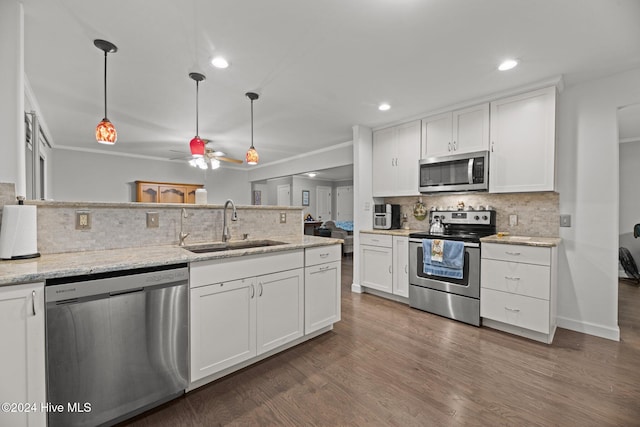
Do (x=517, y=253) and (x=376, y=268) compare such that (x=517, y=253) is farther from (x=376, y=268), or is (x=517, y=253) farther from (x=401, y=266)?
(x=376, y=268)

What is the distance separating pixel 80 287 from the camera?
137 cm

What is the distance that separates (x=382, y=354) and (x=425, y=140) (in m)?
2.62

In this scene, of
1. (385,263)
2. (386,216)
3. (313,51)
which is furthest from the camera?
(386,216)

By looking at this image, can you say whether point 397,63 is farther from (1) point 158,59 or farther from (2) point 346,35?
(1) point 158,59

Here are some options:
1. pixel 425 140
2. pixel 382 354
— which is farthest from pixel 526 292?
pixel 425 140

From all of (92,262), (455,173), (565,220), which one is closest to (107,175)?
(92,262)

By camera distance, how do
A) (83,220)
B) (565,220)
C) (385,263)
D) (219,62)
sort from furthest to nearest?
1. (385,263)
2. (565,220)
3. (219,62)
4. (83,220)

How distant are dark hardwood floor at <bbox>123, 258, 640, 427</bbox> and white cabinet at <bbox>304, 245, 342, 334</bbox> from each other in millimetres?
210

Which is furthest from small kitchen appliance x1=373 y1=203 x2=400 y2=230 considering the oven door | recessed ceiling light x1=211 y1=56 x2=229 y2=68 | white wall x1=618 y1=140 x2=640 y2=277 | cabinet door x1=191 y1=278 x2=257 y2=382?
white wall x1=618 y1=140 x2=640 y2=277

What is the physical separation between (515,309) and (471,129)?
1968 mm

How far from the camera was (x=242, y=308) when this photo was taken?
6.53 ft

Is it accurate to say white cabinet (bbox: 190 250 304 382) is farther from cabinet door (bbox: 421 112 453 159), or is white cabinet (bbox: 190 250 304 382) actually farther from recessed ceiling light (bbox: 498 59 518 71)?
recessed ceiling light (bbox: 498 59 518 71)

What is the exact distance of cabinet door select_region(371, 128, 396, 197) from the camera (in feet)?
13.0

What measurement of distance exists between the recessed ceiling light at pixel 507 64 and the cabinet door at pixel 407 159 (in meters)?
1.27
